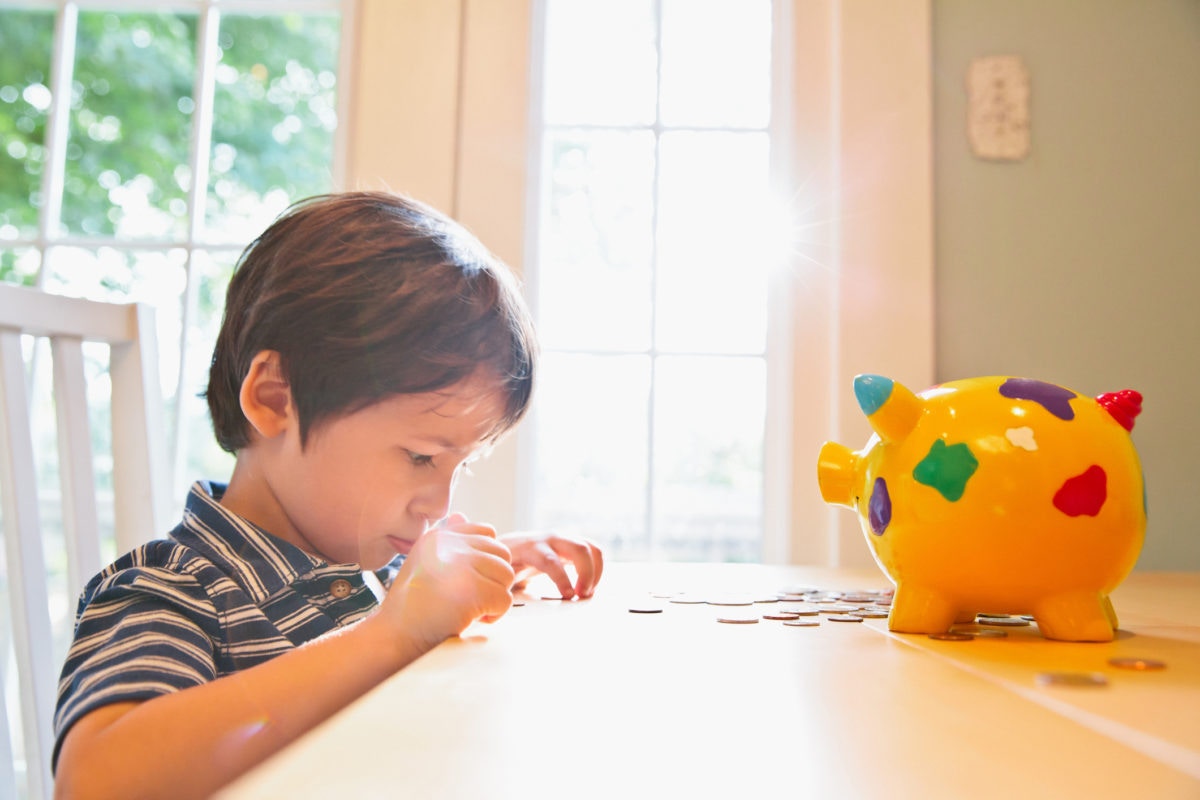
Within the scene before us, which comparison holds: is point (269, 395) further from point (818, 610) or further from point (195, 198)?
point (195, 198)

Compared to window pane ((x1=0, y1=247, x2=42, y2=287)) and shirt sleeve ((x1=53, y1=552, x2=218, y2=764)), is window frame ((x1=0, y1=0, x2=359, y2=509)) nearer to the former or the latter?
window pane ((x1=0, y1=247, x2=42, y2=287))

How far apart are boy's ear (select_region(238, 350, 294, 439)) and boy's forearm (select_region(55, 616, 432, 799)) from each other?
1.02 feet

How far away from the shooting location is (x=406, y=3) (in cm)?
150

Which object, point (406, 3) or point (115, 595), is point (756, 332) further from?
point (115, 595)

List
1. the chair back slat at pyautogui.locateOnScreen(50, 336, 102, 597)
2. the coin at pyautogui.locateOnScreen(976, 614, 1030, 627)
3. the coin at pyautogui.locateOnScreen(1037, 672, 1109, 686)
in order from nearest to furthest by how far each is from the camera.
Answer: the coin at pyautogui.locateOnScreen(1037, 672, 1109, 686) < the coin at pyautogui.locateOnScreen(976, 614, 1030, 627) < the chair back slat at pyautogui.locateOnScreen(50, 336, 102, 597)

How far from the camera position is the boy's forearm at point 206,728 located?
1.69 feet

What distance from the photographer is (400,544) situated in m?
0.88

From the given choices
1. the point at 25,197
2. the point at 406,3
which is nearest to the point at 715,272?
the point at 406,3

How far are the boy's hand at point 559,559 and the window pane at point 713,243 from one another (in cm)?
71

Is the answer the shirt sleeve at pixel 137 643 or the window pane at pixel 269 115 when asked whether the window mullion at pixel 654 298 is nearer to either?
the window pane at pixel 269 115

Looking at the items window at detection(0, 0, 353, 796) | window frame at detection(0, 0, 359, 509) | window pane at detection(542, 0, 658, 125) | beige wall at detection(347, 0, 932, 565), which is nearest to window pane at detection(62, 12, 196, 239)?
window at detection(0, 0, 353, 796)

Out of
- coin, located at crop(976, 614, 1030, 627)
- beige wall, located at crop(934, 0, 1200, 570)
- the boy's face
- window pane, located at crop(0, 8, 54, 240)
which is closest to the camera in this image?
coin, located at crop(976, 614, 1030, 627)

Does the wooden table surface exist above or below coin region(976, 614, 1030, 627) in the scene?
above

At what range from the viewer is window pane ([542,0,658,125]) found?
1.60 metres
